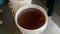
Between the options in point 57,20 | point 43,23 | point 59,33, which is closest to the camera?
point 43,23

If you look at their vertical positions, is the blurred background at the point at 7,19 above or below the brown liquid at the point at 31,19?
below

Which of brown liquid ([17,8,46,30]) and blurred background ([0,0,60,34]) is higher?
brown liquid ([17,8,46,30])

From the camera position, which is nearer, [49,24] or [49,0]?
[49,0]

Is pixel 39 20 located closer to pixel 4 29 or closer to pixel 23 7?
pixel 23 7

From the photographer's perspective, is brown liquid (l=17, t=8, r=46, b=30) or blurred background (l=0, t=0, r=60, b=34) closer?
brown liquid (l=17, t=8, r=46, b=30)

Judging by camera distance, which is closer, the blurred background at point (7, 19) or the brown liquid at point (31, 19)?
the brown liquid at point (31, 19)

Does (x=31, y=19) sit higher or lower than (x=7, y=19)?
higher

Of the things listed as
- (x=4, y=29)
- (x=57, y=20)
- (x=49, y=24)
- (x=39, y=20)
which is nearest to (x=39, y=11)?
(x=39, y=20)

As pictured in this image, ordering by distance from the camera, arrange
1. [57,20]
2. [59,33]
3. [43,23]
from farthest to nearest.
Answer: [57,20]
[59,33]
[43,23]
